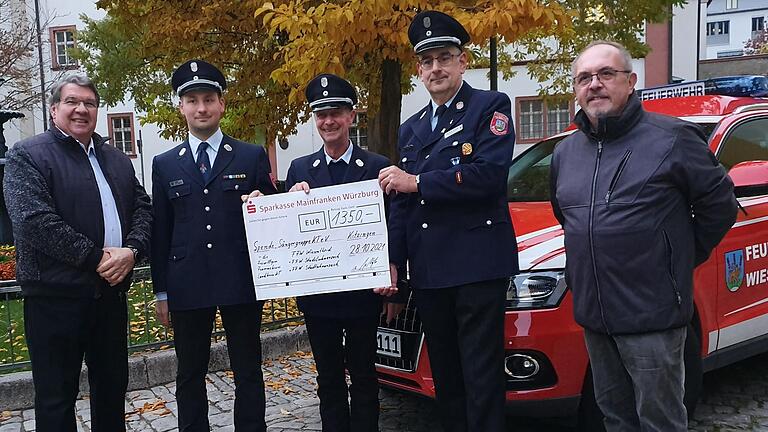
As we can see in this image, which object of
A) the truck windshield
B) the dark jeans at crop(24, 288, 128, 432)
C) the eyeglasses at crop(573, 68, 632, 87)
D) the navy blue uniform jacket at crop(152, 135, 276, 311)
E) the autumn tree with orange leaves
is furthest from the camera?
the autumn tree with orange leaves

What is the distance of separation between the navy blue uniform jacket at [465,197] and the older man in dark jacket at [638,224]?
1.24 ft

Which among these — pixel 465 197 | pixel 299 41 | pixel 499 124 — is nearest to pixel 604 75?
pixel 499 124

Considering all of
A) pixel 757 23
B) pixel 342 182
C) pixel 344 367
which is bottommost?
pixel 344 367

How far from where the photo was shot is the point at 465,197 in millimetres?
2957

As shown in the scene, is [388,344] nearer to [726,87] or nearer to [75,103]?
[75,103]

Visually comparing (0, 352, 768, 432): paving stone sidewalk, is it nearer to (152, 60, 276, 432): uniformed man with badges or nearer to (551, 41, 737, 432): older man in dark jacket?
(152, 60, 276, 432): uniformed man with badges

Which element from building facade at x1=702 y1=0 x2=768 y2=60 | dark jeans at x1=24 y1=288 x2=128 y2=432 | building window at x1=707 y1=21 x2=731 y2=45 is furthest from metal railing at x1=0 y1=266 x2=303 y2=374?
building window at x1=707 y1=21 x2=731 y2=45

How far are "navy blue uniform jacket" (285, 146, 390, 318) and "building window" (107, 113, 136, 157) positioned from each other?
24.0m

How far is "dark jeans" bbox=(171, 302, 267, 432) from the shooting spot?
3.36 metres

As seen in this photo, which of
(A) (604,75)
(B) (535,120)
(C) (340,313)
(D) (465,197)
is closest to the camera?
(A) (604,75)

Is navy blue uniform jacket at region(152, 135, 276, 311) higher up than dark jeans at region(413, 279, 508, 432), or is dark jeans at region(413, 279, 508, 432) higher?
navy blue uniform jacket at region(152, 135, 276, 311)

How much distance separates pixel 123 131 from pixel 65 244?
24647 millimetres

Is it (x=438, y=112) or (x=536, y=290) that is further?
(x=536, y=290)

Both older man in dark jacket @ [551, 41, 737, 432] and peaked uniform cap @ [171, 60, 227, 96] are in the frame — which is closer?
older man in dark jacket @ [551, 41, 737, 432]
